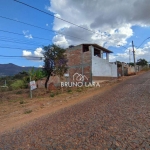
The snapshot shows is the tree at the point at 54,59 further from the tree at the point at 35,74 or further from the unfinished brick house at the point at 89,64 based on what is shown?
the tree at the point at 35,74

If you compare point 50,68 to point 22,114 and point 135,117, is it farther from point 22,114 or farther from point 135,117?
point 135,117

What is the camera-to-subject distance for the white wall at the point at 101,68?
1886cm

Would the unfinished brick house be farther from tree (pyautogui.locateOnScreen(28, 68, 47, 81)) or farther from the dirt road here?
the dirt road

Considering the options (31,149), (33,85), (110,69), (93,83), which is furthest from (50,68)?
(31,149)

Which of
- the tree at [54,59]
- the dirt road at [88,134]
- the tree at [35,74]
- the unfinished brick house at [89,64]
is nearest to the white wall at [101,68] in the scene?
the unfinished brick house at [89,64]

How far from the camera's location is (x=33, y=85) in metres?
11.6

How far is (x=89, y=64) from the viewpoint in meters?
18.7

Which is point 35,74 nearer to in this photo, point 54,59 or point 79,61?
point 79,61

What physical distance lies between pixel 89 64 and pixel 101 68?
2.46 m

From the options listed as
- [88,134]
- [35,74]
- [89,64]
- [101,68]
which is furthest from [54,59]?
[88,134]

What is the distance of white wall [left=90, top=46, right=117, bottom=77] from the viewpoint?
18859 mm

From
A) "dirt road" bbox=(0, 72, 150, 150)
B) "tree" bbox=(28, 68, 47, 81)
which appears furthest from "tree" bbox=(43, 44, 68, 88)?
"dirt road" bbox=(0, 72, 150, 150)

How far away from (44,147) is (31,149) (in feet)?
1.09

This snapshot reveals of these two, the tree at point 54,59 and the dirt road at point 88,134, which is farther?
the tree at point 54,59
